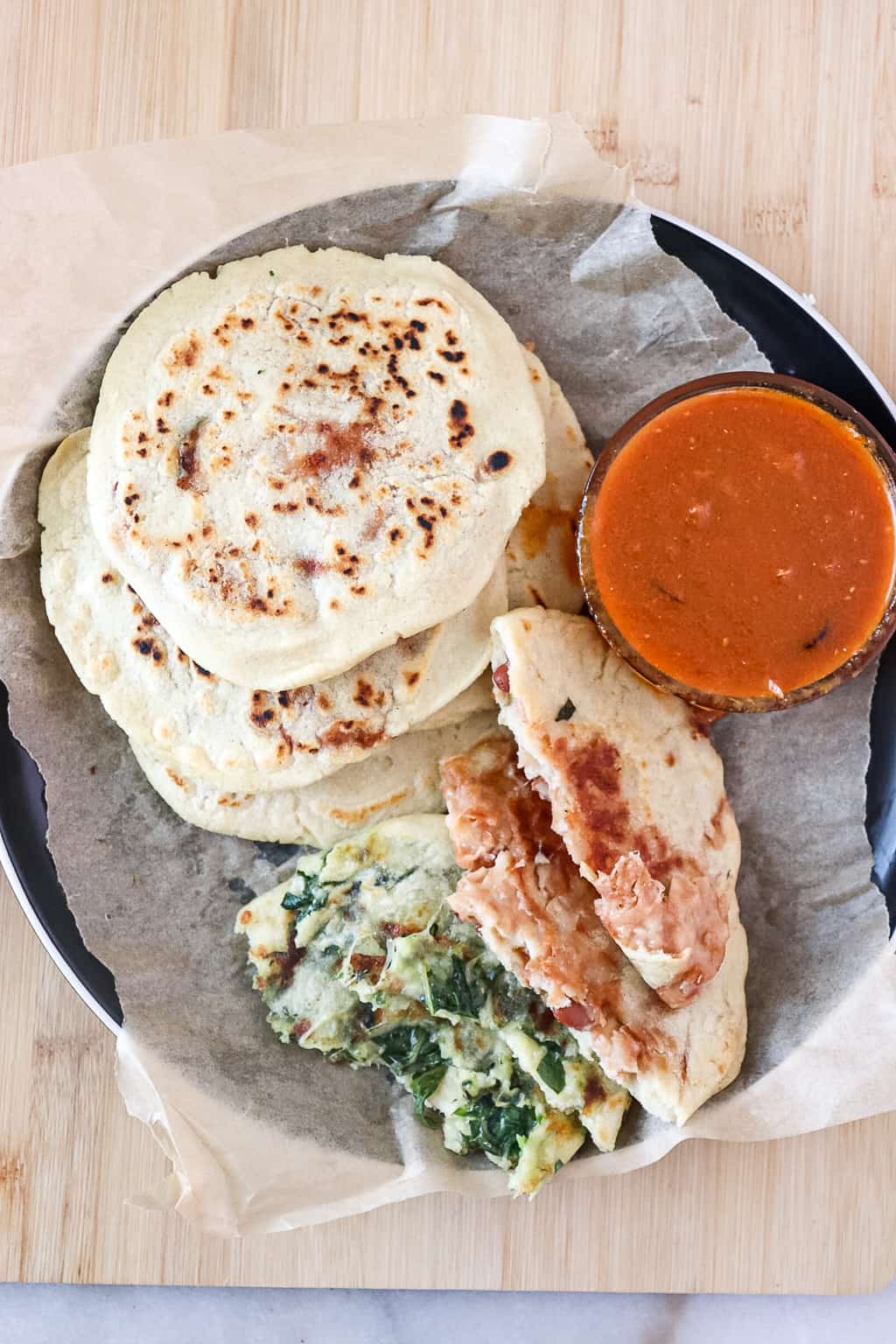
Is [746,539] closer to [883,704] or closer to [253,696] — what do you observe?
[883,704]

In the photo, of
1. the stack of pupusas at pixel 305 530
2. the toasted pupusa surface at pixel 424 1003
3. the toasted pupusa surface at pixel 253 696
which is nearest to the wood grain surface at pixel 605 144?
the toasted pupusa surface at pixel 424 1003

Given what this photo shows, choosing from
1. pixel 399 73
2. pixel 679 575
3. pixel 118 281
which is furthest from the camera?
pixel 399 73

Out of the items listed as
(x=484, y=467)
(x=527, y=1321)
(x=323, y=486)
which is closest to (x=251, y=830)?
(x=323, y=486)

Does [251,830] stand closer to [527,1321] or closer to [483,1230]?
[483,1230]

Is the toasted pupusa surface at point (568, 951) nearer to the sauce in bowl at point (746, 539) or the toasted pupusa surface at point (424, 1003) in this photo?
the toasted pupusa surface at point (424, 1003)

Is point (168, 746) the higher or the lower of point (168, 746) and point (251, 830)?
the higher

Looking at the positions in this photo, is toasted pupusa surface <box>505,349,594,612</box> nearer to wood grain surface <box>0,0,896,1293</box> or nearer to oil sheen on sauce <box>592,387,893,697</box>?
oil sheen on sauce <box>592,387,893,697</box>

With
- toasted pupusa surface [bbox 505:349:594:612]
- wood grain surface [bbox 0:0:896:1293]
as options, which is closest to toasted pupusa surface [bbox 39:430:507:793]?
toasted pupusa surface [bbox 505:349:594:612]
